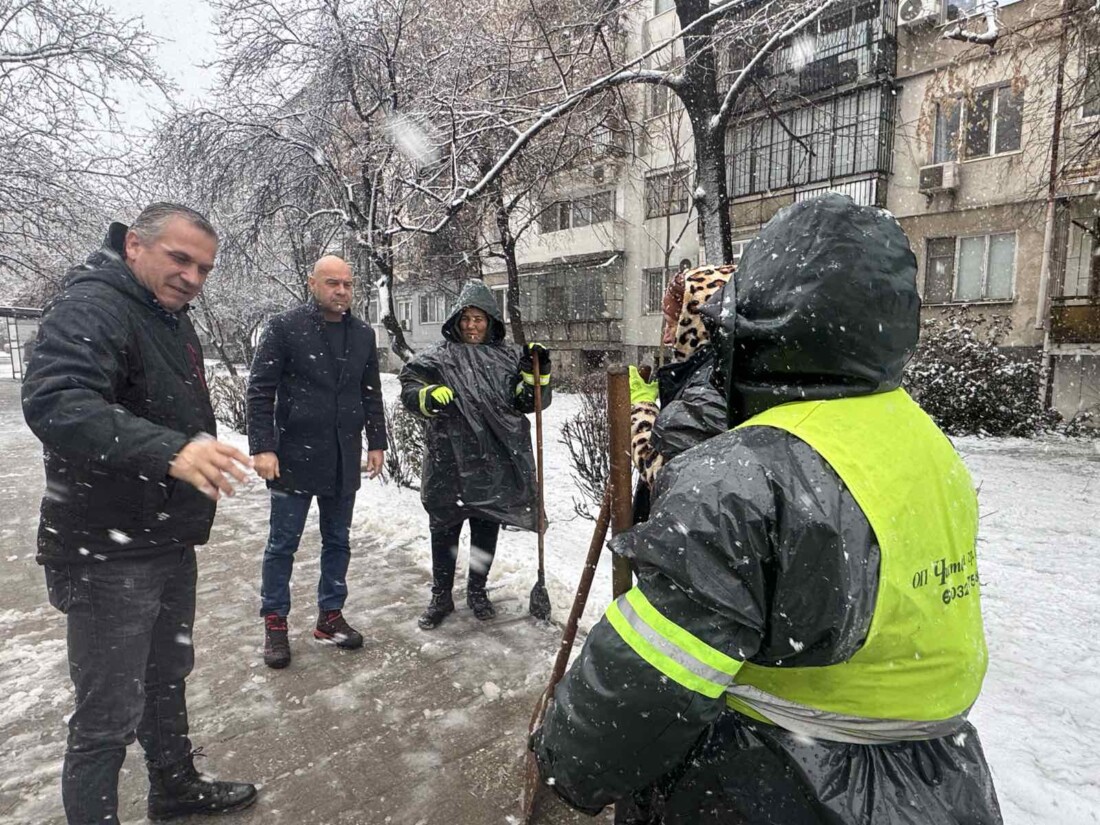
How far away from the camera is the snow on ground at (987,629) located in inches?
99.1

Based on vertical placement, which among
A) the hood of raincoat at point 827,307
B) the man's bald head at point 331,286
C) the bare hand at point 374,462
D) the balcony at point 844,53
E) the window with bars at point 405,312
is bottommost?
the bare hand at point 374,462

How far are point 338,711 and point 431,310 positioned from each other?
28.7m

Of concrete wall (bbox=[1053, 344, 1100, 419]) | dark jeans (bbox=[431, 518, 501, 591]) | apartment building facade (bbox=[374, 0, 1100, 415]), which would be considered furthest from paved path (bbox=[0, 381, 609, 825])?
concrete wall (bbox=[1053, 344, 1100, 419])

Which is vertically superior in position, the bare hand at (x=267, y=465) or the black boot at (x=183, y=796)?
the bare hand at (x=267, y=465)

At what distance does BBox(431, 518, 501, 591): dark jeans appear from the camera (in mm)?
3879

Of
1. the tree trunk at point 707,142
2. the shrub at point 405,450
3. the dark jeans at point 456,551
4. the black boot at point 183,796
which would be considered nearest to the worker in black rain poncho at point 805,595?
the black boot at point 183,796

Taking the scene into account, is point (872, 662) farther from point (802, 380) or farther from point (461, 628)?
point (461, 628)

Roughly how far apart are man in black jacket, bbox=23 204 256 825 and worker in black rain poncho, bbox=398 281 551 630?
1.66m

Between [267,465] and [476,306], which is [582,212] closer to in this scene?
[476,306]

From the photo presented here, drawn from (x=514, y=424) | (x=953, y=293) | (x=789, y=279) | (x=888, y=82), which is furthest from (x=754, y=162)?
(x=789, y=279)

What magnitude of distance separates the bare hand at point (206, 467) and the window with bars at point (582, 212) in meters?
19.3

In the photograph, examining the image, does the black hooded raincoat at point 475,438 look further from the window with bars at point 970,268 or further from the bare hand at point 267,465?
the window with bars at point 970,268

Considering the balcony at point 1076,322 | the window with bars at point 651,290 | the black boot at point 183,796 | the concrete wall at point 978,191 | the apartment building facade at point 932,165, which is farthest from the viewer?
the window with bars at point 651,290

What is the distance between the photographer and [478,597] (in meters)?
3.98
